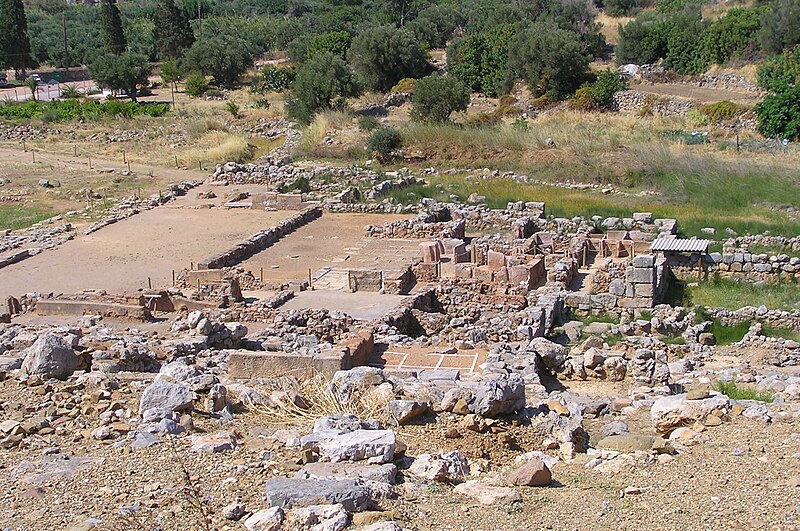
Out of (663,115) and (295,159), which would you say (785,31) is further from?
(295,159)

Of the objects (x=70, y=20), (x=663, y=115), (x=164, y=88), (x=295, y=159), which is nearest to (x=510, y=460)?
(x=295, y=159)

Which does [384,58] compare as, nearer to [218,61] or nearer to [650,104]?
[218,61]

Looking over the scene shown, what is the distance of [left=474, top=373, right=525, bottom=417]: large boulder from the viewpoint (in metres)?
11.1

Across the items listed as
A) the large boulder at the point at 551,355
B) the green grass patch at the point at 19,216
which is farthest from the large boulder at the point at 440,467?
the green grass patch at the point at 19,216

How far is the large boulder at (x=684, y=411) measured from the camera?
11.0m

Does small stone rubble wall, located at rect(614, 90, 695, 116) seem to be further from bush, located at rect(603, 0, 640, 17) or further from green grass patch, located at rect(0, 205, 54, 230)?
bush, located at rect(603, 0, 640, 17)

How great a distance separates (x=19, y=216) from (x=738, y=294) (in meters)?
22.9

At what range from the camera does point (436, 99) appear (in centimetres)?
4250

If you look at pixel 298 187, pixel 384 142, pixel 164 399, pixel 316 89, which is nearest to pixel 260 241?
pixel 298 187

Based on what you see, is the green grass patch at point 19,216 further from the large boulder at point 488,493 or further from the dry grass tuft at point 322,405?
the large boulder at point 488,493

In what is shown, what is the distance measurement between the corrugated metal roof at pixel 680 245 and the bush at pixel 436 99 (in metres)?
20.2

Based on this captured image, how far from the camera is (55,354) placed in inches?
504

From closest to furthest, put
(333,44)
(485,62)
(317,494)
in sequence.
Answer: (317,494) → (485,62) → (333,44)

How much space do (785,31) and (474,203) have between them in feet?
101
